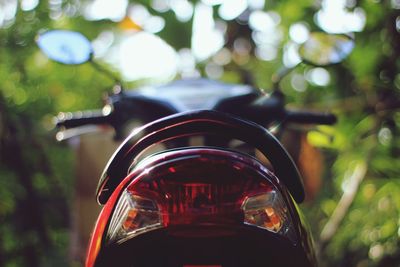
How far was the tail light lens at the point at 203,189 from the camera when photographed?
2.42 ft

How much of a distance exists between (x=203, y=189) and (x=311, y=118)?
88 cm

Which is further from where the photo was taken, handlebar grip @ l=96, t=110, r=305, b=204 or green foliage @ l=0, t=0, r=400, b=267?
green foliage @ l=0, t=0, r=400, b=267

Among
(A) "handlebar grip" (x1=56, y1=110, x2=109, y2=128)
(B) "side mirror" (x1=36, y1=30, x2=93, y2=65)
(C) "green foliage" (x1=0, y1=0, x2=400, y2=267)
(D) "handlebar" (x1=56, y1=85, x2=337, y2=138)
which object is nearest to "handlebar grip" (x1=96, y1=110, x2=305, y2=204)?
(D) "handlebar" (x1=56, y1=85, x2=337, y2=138)

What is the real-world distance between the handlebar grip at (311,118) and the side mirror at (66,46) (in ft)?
2.19

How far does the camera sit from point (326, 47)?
5.31 ft

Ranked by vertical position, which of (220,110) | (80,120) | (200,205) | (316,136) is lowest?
(316,136)

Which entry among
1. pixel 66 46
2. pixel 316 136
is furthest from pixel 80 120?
pixel 316 136

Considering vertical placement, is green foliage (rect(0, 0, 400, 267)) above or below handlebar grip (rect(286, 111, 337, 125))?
below

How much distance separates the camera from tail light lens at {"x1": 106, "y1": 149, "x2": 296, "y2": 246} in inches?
29.0

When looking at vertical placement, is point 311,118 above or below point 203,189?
below

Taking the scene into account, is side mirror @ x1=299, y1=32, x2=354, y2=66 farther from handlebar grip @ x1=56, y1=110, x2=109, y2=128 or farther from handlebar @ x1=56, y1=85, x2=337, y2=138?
handlebar grip @ x1=56, y1=110, x2=109, y2=128

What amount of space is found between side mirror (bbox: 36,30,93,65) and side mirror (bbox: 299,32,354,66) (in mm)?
691

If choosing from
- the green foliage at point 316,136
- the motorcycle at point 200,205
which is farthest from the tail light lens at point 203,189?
the green foliage at point 316,136

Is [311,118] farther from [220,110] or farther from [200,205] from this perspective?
[200,205]
